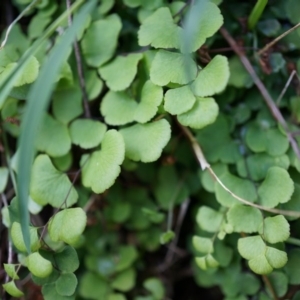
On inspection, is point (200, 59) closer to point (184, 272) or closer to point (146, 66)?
point (146, 66)

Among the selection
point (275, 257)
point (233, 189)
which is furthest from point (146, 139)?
point (275, 257)

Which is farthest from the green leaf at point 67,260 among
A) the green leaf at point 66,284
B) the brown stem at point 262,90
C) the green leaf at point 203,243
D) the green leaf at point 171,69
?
the brown stem at point 262,90

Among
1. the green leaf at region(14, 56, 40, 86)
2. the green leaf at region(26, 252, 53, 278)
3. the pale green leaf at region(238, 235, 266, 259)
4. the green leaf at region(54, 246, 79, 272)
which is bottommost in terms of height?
the pale green leaf at region(238, 235, 266, 259)

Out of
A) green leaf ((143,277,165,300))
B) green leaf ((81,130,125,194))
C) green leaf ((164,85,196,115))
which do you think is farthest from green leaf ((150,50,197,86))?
Result: green leaf ((143,277,165,300))

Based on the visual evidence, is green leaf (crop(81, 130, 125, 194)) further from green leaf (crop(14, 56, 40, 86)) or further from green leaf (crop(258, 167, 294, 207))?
green leaf (crop(258, 167, 294, 207))

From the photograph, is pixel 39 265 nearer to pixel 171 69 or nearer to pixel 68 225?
pixel 68 225

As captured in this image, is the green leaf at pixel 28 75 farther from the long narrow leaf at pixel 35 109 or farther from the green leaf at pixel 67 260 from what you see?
the green leaf at pixel 67 260

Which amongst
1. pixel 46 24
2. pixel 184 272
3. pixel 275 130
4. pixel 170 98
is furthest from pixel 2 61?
pixel 184 272
